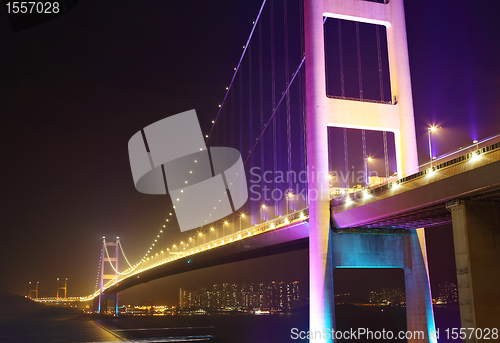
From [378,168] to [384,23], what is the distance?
6.43 m

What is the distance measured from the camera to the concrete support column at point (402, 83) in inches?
826

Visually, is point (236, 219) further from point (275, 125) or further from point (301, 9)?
point (301, 9)

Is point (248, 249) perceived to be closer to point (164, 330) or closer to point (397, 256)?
point (397, 256)

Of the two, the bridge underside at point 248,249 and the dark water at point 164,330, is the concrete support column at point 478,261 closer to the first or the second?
the bridge underside at point 248,249

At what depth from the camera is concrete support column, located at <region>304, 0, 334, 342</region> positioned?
65.1 ft

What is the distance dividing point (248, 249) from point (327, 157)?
12434 millimetres

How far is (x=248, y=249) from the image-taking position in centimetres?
3159

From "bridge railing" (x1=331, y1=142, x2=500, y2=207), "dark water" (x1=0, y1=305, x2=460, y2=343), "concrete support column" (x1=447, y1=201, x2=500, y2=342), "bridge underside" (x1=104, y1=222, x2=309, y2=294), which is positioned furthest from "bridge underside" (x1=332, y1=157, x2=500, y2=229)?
"dark water" (x1=0, y1=305, x2=460, y2=343)

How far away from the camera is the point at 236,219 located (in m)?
39.3

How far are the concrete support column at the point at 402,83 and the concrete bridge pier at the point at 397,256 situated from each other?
2778 millimetres

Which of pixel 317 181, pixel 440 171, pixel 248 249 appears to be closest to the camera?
pixel 440 171

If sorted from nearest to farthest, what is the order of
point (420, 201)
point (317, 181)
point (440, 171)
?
point (440, 171) < point (420, 201) < point (317, 181)

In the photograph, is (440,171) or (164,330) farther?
(164,330)

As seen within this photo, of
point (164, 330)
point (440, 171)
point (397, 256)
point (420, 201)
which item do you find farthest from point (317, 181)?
point (164, 330)
